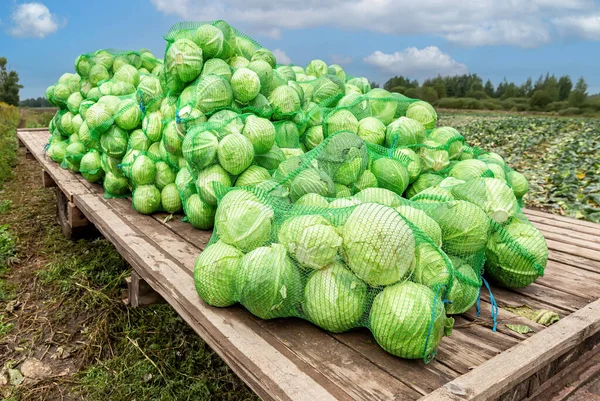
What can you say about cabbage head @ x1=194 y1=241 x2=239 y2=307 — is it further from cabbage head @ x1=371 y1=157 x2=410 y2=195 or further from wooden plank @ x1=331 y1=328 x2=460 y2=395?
cabbage head @ x1=371 y1=157 x2=410 y2=195

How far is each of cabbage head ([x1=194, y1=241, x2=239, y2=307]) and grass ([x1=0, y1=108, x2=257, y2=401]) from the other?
4.21ft

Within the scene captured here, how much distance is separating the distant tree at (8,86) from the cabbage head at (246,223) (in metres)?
35.6

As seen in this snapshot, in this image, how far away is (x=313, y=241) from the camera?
85.1 inches

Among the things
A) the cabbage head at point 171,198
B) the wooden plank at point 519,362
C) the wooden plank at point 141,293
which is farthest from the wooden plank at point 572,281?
the cabbage head at point 171,198

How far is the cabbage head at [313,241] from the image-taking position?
→ 2.16 m

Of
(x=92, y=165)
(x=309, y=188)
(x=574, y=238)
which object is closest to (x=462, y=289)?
(x=309, y=188)

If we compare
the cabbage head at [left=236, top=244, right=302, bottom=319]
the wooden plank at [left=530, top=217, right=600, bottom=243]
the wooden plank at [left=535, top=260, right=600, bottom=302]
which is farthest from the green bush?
the cabbage head at [left=236, top=244, right=302, bottom=319]

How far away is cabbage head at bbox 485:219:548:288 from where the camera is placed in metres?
2.67

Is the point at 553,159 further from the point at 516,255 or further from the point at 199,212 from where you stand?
the point at 199,212

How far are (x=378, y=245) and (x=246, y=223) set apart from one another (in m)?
0.78

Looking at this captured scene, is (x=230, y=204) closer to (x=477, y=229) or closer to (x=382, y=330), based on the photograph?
(x=382, y=330)

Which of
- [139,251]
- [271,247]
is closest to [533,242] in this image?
[271,247]

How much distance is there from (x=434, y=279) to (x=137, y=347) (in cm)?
274

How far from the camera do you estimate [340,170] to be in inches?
128
